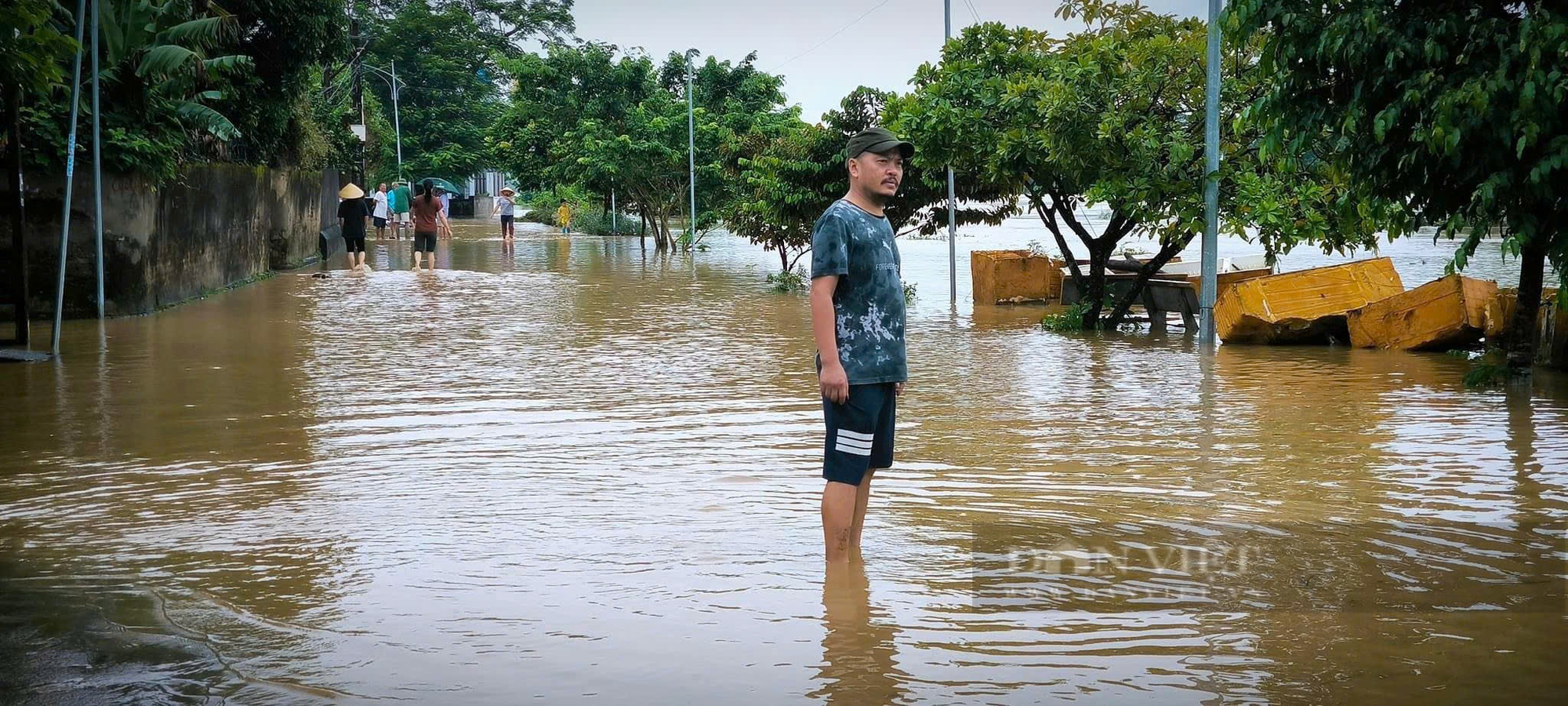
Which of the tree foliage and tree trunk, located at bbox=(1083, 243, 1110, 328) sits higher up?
the tree foliage

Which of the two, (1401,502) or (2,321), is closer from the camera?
(1401,502)

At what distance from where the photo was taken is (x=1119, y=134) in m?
14.6

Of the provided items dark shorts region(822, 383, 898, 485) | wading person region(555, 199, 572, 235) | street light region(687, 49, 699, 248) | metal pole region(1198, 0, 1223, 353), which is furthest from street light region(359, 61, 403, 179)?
dark shorts region(822, 383, 898, 485)

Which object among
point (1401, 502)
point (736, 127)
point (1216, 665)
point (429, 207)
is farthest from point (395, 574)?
point (736, 127)

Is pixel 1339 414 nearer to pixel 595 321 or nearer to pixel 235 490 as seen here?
pixel 235 490

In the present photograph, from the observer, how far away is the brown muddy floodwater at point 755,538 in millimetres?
4281

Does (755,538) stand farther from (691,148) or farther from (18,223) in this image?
(691,148)

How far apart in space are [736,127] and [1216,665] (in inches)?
1372

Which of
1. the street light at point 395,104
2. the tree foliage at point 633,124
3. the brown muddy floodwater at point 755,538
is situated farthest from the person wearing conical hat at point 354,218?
the street light at point 395,104

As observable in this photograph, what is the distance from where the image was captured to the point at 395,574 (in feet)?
17.7

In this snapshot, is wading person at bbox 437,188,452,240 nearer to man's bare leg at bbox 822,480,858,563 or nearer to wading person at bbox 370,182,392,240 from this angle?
wading person at bbox 370,182,392,240

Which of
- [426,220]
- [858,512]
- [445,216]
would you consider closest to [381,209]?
[445,216]

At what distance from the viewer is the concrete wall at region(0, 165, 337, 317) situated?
1547 cm

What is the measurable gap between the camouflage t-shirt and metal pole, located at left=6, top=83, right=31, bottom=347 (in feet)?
29.0
